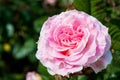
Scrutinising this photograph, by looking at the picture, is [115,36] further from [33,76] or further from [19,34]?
[19,34]

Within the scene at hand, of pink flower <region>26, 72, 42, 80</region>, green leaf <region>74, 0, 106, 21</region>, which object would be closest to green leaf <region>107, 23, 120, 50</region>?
green leaf <region>74, 0, 106, 21</region>

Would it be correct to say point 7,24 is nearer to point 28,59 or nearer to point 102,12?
point 28,59

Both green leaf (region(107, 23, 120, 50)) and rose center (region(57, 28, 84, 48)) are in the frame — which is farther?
green leaf (region(107, 23, 120, 50))

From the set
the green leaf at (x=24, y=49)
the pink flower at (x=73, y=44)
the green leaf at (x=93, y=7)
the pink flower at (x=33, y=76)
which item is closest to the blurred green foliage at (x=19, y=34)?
the green leaf at (x=24, y=49)

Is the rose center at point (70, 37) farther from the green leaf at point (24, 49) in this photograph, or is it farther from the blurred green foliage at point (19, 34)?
the green leaf at point (24, 49)

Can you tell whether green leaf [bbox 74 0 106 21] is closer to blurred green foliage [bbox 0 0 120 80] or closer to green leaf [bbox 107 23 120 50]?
green leaf [bbox 107 23 120 50]

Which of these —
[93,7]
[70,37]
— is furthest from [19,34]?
[70,37]

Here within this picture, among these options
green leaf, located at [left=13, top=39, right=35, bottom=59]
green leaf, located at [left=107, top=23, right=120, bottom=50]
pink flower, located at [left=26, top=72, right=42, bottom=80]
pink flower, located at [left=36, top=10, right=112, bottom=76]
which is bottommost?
green leaf, located at [left=13, top=39, right=35, bottom=59]
